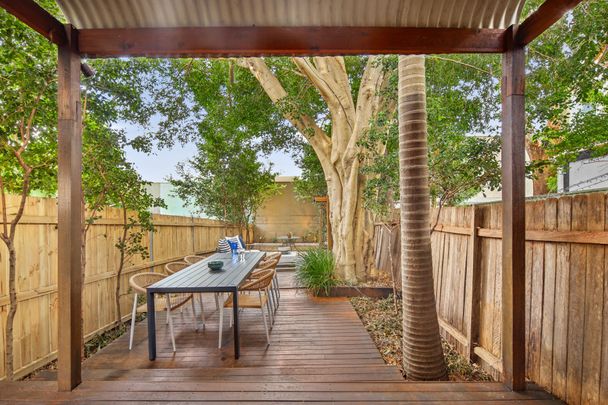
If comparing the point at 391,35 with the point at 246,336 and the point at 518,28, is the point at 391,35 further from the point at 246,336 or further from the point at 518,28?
the point at 246,336

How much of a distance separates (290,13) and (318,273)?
4.59m

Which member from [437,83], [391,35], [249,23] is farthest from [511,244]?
[437,83]

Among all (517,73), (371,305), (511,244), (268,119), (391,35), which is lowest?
(371,305)

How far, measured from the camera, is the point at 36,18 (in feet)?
6.68

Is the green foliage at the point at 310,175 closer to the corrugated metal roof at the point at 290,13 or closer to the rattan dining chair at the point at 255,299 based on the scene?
the rattan dining chair at the point at 255,299

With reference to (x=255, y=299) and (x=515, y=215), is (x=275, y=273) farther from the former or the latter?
(x=515, y=215)

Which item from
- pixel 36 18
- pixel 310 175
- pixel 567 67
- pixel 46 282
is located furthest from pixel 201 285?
pixel 310 175

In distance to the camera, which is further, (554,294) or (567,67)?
(567,67)

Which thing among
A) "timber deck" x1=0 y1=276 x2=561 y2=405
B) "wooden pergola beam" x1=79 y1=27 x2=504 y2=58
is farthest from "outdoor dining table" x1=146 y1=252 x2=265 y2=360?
"wooden pergola beam" x1=79 y1=27 x2=504 y2=58

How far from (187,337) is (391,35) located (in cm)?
392

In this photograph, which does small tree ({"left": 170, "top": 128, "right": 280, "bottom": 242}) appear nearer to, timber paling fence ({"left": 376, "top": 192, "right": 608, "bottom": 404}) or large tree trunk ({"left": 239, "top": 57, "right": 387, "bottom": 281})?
large tree trunk ({"left": 239, "top": 57, "right": 387, "bottom": 281})

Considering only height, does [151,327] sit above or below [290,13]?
below

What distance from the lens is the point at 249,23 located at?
2271mm

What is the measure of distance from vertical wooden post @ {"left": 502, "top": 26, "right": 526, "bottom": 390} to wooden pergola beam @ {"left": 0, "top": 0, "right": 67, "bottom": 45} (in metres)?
3.08
